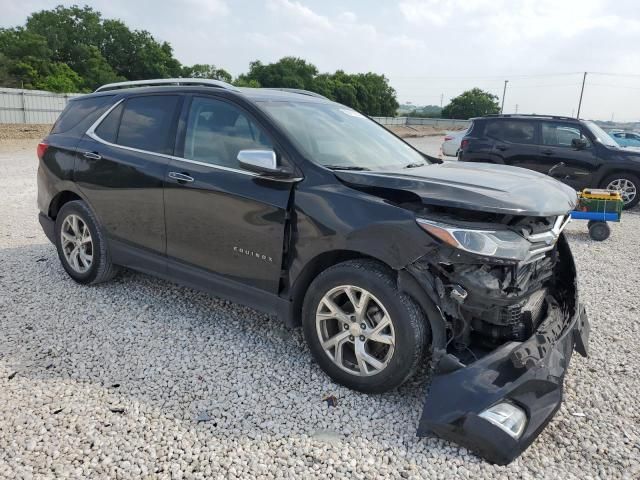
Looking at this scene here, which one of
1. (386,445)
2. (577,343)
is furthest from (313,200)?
(577,343)

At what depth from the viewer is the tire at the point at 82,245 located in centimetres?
453

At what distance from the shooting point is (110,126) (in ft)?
14.7

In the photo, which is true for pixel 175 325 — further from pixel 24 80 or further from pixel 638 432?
pixel 24 80

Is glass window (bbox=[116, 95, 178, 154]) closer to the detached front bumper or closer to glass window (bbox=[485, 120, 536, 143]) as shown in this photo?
the detached front bumper

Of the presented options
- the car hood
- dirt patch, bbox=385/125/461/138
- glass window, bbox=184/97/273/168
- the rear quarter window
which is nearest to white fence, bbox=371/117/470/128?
dirt patch, bbox=385/125/461/138

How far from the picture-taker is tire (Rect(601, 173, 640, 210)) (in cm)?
1012

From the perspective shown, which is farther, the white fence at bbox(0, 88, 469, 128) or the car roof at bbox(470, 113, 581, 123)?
the white fence at bbox(0, 88, 469, 128)

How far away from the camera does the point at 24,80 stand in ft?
129

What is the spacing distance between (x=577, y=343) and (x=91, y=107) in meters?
4.52

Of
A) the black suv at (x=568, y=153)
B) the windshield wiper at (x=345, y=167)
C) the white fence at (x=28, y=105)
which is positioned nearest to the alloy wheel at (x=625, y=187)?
the black suv at (x=568, y=153)

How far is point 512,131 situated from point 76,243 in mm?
8877

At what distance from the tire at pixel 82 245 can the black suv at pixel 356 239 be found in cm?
5

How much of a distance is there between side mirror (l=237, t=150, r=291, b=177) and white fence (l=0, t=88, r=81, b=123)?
26.2 meters

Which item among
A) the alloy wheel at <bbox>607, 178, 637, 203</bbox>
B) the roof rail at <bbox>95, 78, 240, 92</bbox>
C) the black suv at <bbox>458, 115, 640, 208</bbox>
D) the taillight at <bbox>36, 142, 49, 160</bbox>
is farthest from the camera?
the alloy wheel at <bbox>607, 178, 637, 203</bbox>
